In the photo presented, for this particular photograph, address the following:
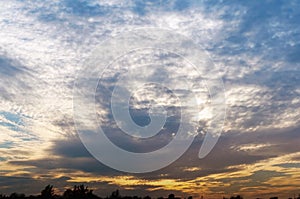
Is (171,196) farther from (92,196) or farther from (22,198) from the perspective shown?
(22,198)

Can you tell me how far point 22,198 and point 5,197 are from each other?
318 inches

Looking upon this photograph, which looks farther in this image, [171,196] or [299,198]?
[171,196]

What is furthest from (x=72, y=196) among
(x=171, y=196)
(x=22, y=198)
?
(x=171, y=196)

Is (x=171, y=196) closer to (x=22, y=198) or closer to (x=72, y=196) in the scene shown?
(x=72, y=196)

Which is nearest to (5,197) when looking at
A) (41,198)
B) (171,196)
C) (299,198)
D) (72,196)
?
(41,198)

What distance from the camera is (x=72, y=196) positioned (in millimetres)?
144750

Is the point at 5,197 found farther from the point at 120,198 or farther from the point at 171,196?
the point at 171,196

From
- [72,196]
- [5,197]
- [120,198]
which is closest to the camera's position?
[72,196]

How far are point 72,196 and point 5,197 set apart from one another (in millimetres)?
48416

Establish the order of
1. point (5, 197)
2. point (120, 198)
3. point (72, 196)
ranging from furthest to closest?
point (120, 198) → point (5, 197) → point (72, 196)

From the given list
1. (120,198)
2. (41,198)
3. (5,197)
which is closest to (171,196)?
(120,198)

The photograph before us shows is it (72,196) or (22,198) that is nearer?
(72,196)

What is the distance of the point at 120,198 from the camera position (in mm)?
184500

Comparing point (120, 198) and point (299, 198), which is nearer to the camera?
point (299, 198)
